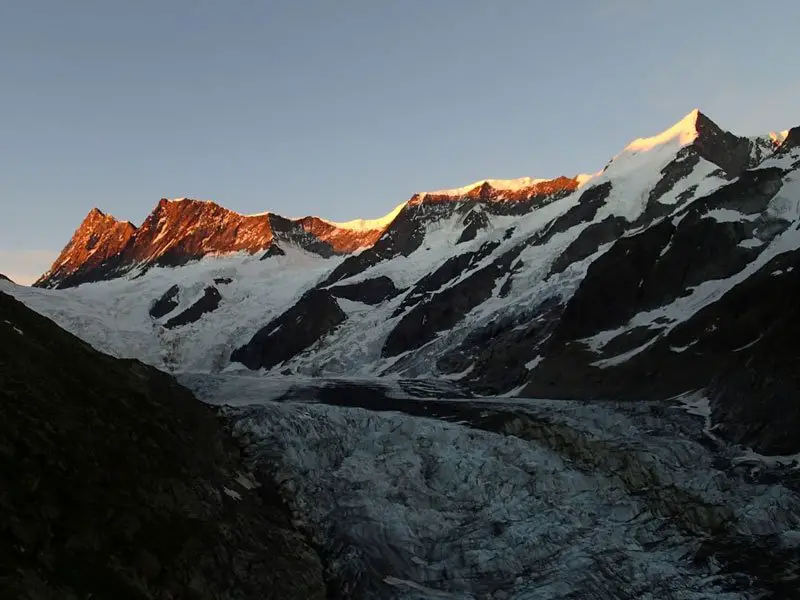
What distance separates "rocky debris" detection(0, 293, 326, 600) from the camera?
19.3 m

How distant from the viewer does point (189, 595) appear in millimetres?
21734

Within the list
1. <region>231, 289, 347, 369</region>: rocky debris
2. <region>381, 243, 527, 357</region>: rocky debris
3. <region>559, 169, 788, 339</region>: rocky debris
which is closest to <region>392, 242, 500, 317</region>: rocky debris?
<region>381, 243, 527, 357</region>: rocky debris

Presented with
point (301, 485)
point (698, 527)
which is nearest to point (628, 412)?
point (698, 527)

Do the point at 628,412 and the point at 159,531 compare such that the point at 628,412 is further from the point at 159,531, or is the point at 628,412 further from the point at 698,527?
the point at 159,531

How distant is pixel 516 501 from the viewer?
39094 mm

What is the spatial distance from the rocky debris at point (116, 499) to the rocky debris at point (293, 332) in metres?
140

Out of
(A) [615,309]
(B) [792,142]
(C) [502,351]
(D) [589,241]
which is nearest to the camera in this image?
(A) [615,309]

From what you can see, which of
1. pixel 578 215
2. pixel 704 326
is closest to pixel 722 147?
pixel 578 215

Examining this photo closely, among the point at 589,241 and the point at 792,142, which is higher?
the point at 792,142

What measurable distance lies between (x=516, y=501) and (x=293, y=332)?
146 metres

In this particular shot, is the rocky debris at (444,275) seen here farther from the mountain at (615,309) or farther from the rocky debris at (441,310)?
the rocky debris at (441,310)

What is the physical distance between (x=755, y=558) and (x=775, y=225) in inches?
2791

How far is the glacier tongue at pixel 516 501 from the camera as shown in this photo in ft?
102

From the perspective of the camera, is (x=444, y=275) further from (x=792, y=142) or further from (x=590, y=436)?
(x=590, y=436)
